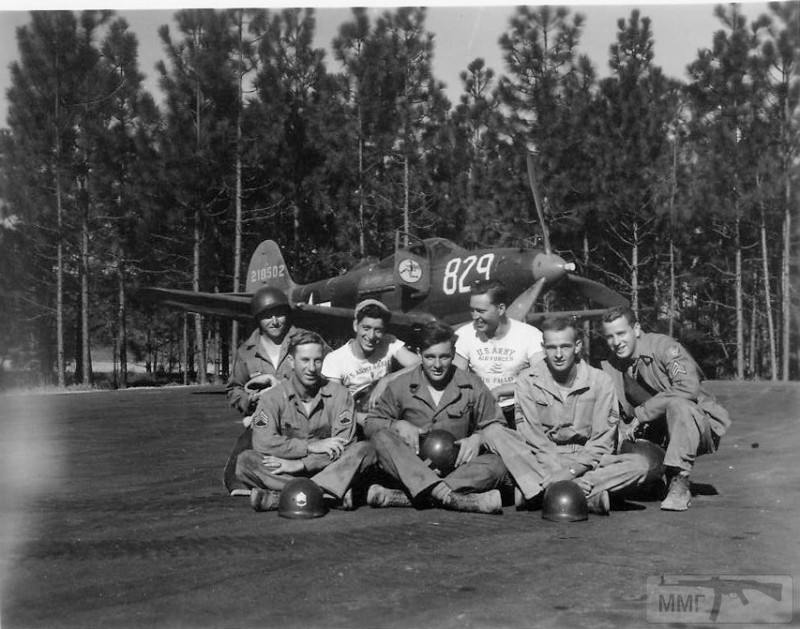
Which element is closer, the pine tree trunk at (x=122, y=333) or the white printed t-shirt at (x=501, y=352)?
the white printed t-shirt at (x=501, y=352)

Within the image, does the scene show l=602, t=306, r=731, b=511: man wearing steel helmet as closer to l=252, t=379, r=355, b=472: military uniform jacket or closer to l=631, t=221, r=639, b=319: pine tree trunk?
l=252, t=379, r=355, b=472: military uniform jacket

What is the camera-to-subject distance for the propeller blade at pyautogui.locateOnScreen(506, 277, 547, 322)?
14286mm

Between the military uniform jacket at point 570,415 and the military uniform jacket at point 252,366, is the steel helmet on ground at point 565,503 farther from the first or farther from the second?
the military uniform jacket at point 252,366

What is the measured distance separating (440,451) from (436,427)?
0.77 ft

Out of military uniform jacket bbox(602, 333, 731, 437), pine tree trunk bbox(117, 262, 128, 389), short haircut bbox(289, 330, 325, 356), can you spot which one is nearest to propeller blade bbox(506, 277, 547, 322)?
military uniform jacket bbox(602, 333, 731, 437)

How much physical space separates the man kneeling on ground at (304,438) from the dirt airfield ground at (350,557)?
201mm

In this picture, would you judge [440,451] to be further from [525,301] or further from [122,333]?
[122,333]

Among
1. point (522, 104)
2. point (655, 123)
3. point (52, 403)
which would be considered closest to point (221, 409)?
point (52, 403)

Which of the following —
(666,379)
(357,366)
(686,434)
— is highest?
(357,366)

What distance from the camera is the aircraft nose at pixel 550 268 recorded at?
48.0 ft

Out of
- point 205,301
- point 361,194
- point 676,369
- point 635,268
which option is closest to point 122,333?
point 205,301

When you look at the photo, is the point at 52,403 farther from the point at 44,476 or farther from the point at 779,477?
the point at 779,477

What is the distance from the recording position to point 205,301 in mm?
19250

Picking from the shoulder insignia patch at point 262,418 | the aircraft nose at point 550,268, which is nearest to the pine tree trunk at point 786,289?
the aircraft nose at point 550,268
